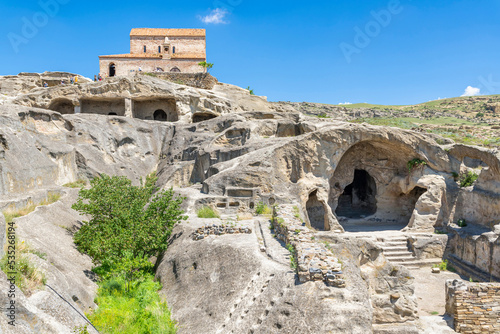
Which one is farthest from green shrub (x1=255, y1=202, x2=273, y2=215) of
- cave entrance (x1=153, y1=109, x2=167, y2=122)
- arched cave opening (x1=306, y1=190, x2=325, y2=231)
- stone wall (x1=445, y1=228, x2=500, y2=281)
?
cave entrance (x1=153, y1=109, x2=167, y2=122)

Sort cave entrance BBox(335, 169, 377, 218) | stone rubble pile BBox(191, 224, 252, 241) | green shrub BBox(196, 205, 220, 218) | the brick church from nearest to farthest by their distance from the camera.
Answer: stone rubble pile BBox(191, 224, 252, 241), green shrub BBox(196, 205, 220, 218), cave entrance BBox(335, 169, 377, 218), the brick church

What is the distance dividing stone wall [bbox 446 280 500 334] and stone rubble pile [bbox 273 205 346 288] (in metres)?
4.29

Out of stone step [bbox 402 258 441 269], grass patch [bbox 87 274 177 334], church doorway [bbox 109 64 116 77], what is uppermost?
church doorway [bbox 109 64 116 77]

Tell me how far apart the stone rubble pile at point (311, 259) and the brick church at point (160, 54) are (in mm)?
25297

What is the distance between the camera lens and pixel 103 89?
26078 millimetres

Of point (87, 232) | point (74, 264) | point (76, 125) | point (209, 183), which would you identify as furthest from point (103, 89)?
point (74, 264)

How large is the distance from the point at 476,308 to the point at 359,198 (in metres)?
15.5

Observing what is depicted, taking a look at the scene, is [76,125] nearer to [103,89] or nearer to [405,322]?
[103,89]

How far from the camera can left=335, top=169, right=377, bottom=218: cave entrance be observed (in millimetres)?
23219

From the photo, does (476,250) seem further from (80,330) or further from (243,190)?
(80,330)

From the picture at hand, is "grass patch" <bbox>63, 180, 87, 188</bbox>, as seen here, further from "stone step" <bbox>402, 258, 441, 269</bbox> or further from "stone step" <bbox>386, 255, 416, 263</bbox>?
"stone step" <bbox>402, 258, 441, 269</bbox>

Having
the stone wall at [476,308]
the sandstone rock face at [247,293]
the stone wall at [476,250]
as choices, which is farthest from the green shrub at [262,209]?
the stone wall at [476,250]

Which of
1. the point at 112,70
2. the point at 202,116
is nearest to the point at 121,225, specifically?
the point at 202,116

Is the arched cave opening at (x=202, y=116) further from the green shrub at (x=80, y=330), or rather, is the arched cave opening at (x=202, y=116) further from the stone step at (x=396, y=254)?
the green shrub at (x=80, y=330)
